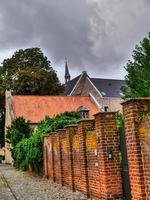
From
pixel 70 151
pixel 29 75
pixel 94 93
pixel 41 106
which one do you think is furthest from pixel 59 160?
pixel 94 93

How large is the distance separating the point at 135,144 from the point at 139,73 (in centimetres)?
2959

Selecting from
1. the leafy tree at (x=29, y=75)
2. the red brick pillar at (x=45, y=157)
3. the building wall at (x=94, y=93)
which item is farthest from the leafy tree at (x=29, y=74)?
the red brick pillar at (x=45, y=157)

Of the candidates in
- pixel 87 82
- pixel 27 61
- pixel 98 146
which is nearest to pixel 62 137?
pixel 98 146

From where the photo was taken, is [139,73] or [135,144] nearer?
[135,144]

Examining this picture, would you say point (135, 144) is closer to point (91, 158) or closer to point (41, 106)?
point (91, 158)

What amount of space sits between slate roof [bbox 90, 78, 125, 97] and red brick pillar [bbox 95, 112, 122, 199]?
44.6m

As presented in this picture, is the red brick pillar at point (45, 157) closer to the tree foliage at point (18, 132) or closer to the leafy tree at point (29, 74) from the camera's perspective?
the tree foliage at point (18, 132)

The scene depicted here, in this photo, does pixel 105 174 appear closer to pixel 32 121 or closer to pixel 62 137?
pixel 62 137

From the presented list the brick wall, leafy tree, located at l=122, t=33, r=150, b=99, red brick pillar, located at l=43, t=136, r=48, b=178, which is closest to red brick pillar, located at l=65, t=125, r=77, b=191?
the brick wall

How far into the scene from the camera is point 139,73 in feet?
119

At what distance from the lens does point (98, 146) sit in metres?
10.4

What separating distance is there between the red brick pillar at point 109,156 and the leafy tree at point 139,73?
77.5ft

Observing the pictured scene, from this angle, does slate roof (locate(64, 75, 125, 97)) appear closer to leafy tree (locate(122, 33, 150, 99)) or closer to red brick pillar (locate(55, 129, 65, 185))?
leafy tree (locate(122, 33, 150, 99))

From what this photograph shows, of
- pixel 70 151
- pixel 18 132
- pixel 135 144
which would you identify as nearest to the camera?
pixel 135 144
